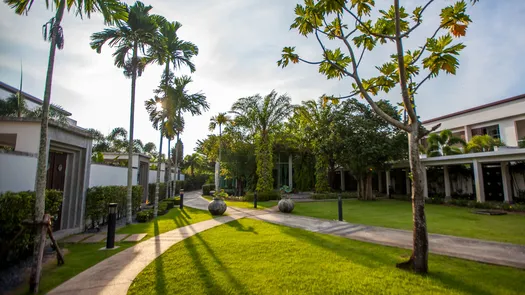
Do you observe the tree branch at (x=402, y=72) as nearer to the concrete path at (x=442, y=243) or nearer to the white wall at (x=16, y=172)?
the concrete path at (x=442, y=243)

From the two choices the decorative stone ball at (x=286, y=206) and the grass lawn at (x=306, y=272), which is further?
the decorative stone ball at (x=286, y=206)

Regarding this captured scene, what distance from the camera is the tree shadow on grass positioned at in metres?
3.78

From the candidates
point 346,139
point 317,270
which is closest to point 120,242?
point 317,270

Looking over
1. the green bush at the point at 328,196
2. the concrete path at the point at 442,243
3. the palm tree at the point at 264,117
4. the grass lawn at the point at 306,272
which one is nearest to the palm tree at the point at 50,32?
the grass lawn at the point at 306,272

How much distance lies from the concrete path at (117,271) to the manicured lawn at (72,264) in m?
0.18

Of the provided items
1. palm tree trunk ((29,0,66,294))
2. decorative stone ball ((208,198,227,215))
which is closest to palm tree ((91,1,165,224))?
decorative stone ball ((208,198,227,215))

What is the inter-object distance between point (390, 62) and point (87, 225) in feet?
34.4

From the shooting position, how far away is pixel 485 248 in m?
5.80

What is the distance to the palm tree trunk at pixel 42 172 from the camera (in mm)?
3793

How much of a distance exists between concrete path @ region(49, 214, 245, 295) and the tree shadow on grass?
3648 mm

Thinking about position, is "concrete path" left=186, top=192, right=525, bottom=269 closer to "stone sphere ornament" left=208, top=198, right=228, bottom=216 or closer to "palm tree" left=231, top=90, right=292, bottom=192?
"stone sphere ornament" left=208, top=198, right=228, bottom=216

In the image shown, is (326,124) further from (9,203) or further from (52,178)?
(9,203)

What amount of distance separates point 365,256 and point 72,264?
604 centimetres

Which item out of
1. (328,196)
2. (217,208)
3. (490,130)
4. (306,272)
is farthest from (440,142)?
(306,272)
